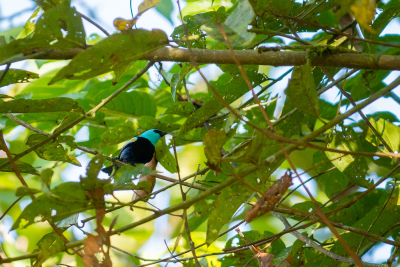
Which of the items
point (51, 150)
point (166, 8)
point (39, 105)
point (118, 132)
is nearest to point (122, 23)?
point (39, 105)

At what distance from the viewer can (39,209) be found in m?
1.15

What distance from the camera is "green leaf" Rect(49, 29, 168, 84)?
1098mm

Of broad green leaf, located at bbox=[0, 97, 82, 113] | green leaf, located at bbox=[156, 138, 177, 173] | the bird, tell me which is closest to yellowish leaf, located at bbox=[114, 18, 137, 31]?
A: broad green leaf, located at bbox=[0, 97, 82, 113]

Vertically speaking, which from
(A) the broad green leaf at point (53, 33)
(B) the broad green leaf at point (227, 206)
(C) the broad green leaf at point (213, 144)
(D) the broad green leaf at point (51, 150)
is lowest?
(B) the broad green leaf at point (227, 206)

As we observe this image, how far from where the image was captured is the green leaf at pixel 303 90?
1162mm

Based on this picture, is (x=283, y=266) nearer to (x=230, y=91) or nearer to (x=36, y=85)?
(x=230, y=91)

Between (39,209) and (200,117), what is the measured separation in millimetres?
795

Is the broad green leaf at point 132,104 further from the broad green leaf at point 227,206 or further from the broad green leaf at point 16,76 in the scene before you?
the broad green leaf at point 227,206

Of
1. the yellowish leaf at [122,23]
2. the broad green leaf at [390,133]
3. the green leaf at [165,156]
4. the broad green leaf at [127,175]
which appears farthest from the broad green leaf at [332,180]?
the yellowish leaf at [122,23]

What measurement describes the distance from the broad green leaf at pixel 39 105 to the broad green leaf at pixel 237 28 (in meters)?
0.65

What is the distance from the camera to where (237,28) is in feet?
3.52

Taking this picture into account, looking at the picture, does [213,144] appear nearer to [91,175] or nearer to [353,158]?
[91,175]

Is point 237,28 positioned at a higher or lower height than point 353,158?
higher

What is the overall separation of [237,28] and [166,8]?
152 cm
